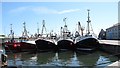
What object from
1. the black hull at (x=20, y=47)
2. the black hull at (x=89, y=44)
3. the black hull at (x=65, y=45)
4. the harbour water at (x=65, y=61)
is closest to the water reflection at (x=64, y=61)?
the harbour water at (x=65, y=61)

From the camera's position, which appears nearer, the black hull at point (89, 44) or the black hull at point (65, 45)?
the black hull at point (89, 44)

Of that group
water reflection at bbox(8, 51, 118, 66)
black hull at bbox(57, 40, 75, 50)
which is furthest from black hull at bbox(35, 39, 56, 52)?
water reflection at bbox(8, 51, 118, 66)

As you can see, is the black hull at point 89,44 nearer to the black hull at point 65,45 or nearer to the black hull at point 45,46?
the black hull at point 65,45

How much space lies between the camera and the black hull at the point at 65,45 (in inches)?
1905

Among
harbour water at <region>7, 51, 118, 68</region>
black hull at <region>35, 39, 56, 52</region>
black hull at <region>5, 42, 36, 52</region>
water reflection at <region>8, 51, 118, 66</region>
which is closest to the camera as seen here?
harbour water at <region>7, 51, 118, 68</region>

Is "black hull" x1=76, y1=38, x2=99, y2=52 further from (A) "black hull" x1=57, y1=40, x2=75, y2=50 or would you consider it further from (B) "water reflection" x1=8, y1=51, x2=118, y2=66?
(B) "water reflection" x1=8, y1=51, x2=118, y2=66

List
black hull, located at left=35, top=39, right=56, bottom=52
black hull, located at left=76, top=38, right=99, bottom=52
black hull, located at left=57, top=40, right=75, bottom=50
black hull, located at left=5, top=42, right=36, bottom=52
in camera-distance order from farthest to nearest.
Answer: black hull, located at left=57, top=40, right=75, bottom=50 < black hull, located at left=35, top=39, right=56, bottom=52 < black hull, located at left=5, top=42, right=36, bottom=52 < black hull, located at left=76, top=38, right=99, bottom=52

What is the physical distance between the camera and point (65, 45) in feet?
161

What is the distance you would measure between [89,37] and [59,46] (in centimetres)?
704

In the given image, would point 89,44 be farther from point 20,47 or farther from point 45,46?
point 20,47

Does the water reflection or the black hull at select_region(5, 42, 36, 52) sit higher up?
the black hull at select_region(5, 42, 36, 52)

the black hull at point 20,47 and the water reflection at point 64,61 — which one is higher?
the black hull at point 20,47

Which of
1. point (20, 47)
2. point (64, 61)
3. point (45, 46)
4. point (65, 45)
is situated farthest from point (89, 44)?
point (64, 61)

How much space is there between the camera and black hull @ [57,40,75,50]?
4838 cm
